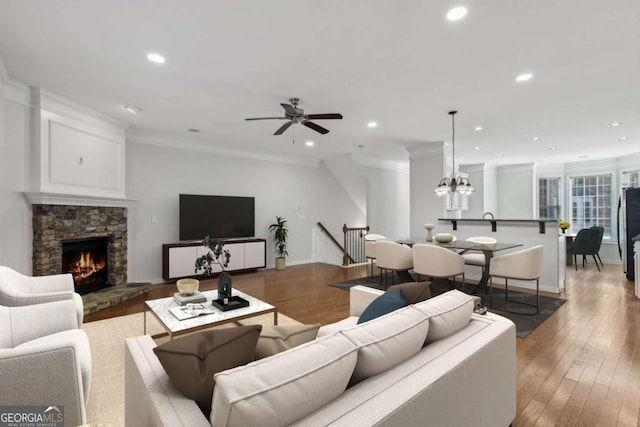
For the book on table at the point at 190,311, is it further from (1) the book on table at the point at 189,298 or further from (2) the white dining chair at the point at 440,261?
(2) the white dining chair at the point at 440,261

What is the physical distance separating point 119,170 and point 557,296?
22.4 feet

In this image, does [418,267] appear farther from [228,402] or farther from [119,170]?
[119,170]

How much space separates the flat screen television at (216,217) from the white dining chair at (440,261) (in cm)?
366

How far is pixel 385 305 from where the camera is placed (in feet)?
5.58

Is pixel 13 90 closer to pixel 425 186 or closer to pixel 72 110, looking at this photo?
pixel 72 110

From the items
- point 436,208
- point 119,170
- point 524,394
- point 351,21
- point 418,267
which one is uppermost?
point 351,21

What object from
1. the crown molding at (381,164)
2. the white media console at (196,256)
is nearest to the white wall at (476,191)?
the crown molding at (381,164)

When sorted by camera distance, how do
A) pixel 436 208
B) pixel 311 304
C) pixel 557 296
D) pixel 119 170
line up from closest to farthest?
1. pixel 311 304
2. pixel 557 296
3. pixel 119 170
4. pixel 436 208

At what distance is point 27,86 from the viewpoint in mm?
3439

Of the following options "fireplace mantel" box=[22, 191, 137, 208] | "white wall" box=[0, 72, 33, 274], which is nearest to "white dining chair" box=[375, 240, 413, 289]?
"fireplace mantel" box=[22, 191, 137, 208]

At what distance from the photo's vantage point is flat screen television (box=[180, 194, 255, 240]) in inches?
225

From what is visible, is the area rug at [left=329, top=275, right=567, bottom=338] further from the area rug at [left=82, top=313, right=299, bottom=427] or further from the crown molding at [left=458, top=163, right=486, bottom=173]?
the crown molding at [left=458, top=163, right=486, bottom=173]

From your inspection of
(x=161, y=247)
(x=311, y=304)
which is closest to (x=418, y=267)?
(x=311, y=304)

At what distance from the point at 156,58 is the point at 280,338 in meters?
2.75
